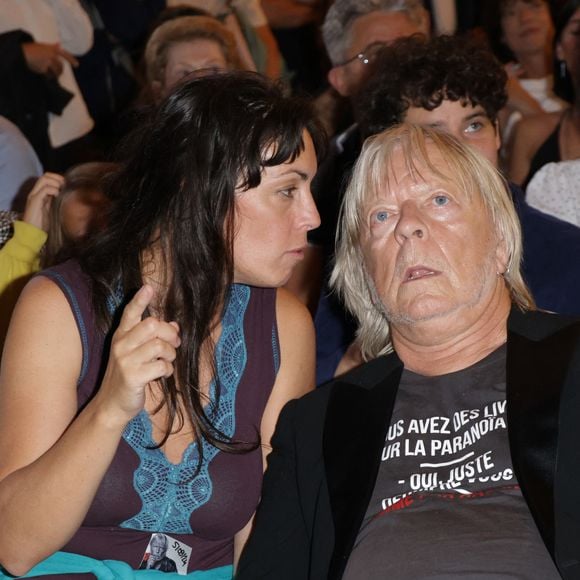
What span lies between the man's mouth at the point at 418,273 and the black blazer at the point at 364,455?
0.68 feet

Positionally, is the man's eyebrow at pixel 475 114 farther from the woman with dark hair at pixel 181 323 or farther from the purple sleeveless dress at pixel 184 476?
the purple sleeveless dress at pixel 184 476

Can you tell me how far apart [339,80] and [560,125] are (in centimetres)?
77

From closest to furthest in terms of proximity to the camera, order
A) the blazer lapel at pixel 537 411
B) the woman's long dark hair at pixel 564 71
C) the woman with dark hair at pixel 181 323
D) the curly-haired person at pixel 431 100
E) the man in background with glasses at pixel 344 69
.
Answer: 1. the blazer lapel at pixel 537 411
2. the woman with dark hair at pixel 181 323
3. the curly-haired person at pixel 431 100
4. the man in background with glasses at pixel 344 69
5. the woman's long dark hair at pixel 564 71

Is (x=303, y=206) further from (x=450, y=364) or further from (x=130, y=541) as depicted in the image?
(x=130, y=541)

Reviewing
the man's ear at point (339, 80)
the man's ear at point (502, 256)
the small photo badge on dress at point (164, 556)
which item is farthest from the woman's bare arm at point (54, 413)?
the man's ear at point (339, 80)

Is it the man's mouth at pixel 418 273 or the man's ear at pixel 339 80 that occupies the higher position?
the man's mouth at pixel 418 273

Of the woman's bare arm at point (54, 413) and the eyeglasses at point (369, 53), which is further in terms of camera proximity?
the eyeglasses at point (369, 53)

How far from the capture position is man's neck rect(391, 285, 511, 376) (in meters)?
2.09

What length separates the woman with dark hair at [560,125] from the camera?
11.1 feet

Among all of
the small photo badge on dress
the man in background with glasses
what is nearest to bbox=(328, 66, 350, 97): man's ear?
the man in background with glasses

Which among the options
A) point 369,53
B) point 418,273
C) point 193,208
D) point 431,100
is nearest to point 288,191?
point 193,208

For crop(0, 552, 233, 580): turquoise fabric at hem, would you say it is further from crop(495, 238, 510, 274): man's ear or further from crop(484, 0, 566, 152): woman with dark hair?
crop(484, 0, 566, 152): woman with dark hair

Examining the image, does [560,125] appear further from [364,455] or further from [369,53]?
[364,455]

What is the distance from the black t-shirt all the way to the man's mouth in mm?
214
